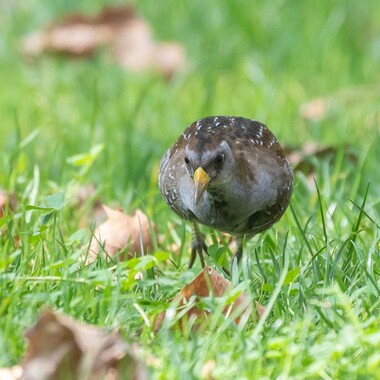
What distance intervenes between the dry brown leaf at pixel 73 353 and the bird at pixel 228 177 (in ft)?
3.14

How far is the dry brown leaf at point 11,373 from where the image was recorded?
2.70 m

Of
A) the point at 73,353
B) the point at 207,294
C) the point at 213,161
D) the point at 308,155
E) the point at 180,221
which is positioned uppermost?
the point at 213,161

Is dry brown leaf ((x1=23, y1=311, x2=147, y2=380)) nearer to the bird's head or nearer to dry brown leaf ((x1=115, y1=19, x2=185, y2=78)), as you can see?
the bird's head

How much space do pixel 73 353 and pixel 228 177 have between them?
1.15 meters

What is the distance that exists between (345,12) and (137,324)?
4761mm

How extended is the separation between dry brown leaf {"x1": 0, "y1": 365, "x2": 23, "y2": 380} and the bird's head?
1.03 m

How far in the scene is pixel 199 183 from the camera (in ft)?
11.6

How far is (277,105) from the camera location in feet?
19.9

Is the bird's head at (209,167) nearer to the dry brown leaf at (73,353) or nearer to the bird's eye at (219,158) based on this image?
the bird's eye at (219,158)

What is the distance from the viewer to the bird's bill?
3547 millimetres

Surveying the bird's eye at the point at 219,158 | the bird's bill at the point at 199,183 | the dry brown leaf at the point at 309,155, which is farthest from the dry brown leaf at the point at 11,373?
Answer: the dry brown leaf at the point at 309,155

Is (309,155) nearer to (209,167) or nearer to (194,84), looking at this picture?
(209,167)

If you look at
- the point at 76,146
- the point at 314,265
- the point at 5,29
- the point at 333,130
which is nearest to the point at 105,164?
the point at 76,146

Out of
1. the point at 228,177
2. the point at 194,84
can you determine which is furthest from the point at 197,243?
the point at 194,84
